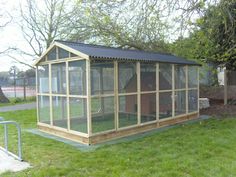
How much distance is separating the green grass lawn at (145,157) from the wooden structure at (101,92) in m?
0.61

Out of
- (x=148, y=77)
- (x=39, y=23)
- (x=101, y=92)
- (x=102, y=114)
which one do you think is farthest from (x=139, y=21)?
(x=39, y=23)

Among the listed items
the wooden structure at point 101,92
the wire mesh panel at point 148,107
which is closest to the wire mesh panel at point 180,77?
the wooden structure at point 101,92

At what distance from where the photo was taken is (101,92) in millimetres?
5980

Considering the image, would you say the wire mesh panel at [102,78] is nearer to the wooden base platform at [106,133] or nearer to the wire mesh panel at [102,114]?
the wire mesh panel at [102,114]

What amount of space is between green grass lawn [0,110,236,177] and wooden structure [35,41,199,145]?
61 cm

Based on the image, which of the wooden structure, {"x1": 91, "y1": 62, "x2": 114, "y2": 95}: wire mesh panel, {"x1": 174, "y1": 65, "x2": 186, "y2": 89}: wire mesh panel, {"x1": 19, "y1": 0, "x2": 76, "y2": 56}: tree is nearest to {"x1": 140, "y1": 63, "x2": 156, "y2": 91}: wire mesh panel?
the wooden structure

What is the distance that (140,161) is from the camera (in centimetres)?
442

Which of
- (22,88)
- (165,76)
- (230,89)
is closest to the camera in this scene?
(165,76)

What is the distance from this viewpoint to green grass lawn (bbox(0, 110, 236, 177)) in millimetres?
3955

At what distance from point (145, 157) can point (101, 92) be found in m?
2.01

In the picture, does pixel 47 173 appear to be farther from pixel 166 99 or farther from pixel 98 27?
pixel 98 27

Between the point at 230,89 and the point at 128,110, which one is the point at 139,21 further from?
the point at 230,89

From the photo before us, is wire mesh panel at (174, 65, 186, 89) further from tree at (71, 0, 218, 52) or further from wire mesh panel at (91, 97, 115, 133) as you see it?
wire mesh panel at (91, 97, 115, 133)

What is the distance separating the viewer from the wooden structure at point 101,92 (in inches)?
230
